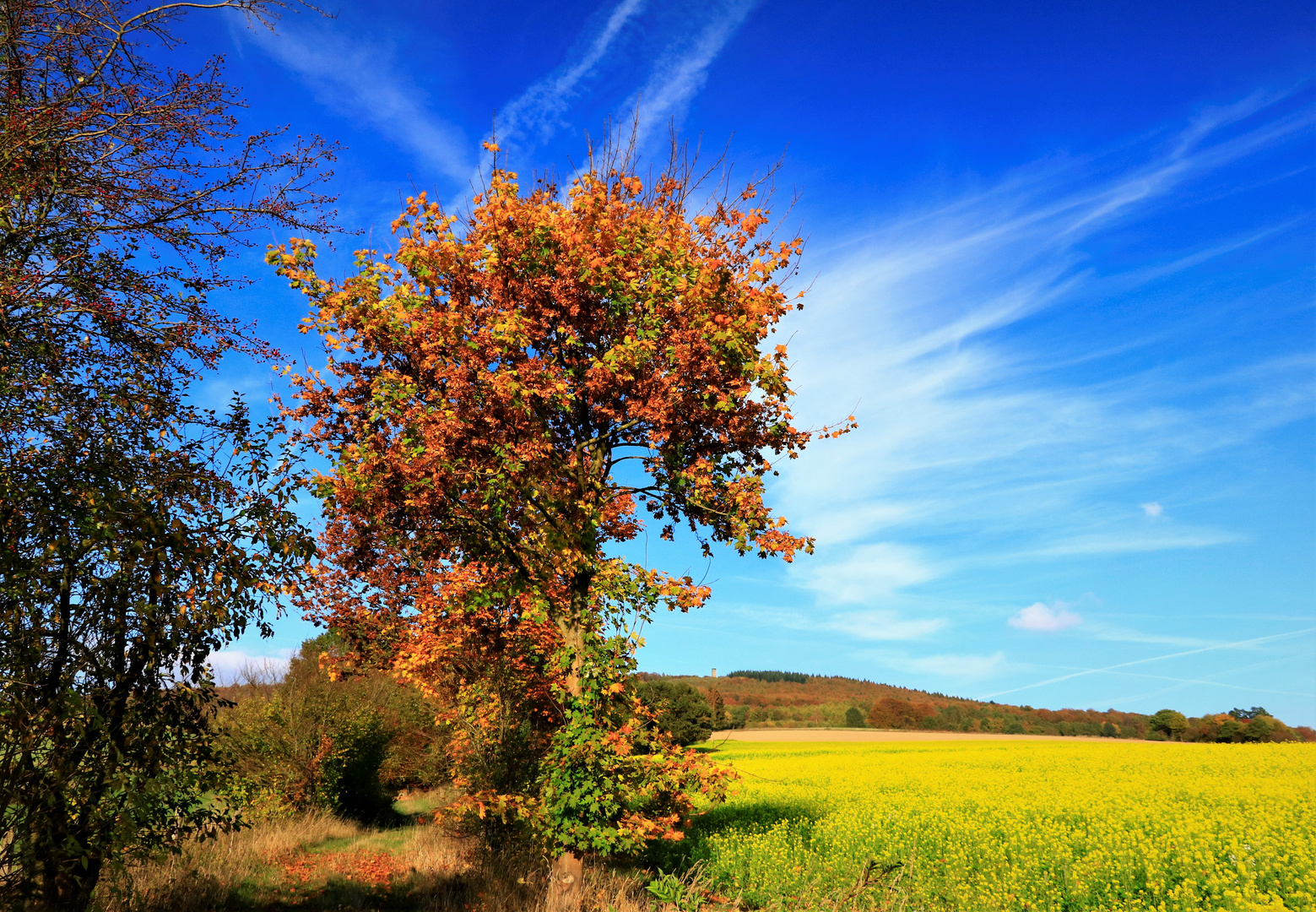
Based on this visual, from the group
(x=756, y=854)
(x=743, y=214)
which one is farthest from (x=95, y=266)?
(x=756, y=854)

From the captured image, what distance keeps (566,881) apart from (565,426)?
799cm

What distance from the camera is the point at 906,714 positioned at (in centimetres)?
10306

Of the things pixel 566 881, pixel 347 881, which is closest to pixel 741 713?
pixel 347 881

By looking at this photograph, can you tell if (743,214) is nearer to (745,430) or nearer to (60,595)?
(745,430)

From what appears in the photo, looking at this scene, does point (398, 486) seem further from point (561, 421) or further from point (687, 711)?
point (687, 711)

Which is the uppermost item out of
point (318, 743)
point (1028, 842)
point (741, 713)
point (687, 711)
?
point (318, 743)

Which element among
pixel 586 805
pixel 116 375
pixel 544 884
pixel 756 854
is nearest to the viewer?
pixel 116 375

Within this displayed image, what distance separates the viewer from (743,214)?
45.7 ft

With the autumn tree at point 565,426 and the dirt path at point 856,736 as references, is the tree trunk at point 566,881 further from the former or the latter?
the dirt path at point 856,736

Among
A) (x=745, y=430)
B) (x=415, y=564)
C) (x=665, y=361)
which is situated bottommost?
(x=415, y=564)

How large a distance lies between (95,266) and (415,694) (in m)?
27.5

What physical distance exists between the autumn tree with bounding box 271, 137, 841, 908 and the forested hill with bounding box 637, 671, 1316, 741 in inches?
2030

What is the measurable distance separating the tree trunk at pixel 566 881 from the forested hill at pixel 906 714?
168 ft

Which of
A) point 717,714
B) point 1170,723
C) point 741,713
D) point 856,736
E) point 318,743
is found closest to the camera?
point 318,743
